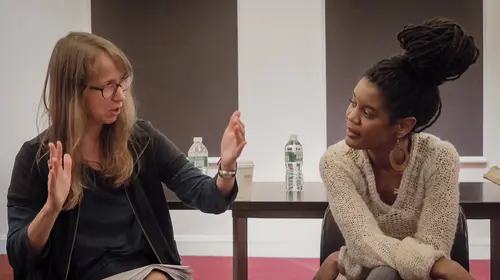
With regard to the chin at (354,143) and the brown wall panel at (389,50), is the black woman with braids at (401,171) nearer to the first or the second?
the chin at (354,143)

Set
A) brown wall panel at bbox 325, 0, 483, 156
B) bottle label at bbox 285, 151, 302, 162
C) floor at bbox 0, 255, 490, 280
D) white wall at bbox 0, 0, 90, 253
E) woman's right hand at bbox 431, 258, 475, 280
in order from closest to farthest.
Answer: woman's right hand at bbox 431, 258, 475, 280, bottle label at bbox 285, 151, 302, 162, floor at bbox 0, 255, 490, 280, brown wall panel at bbox 325, 0, 483, 156, white wall at bbox 0, 0, 90, 253

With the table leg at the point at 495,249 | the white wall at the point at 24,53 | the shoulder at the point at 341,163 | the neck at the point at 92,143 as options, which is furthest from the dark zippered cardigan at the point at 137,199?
the white wall at the point at 24,53

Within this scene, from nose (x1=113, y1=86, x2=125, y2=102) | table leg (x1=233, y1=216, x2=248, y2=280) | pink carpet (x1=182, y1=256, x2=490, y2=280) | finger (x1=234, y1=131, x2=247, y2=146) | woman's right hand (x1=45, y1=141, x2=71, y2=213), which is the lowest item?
pink carpet (x1=182, y1=256, x2=490, y2=280)

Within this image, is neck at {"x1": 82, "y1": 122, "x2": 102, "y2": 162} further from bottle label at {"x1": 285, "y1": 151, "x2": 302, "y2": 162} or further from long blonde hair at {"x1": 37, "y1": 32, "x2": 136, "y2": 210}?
bottle label at {"x1": 285, "y1": 151, "x2": 302, "y2": 162}

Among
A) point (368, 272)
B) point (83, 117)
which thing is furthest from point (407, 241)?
point (83, 117)

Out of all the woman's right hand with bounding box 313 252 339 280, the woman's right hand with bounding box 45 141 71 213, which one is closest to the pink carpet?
the woman's right hand with bounding box 313 252 339 280

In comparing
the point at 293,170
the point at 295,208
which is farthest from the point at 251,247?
the point at 295,208

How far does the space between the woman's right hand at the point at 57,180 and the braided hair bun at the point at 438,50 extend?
38.7 inches

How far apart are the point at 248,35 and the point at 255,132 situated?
0.70 metres

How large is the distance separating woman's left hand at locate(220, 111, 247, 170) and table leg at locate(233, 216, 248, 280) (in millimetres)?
685

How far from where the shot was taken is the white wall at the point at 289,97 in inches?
152

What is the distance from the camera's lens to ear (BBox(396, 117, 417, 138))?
160cm

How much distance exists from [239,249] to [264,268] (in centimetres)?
151

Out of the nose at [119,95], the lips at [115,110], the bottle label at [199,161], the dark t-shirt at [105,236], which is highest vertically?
the nose at [119,95]
